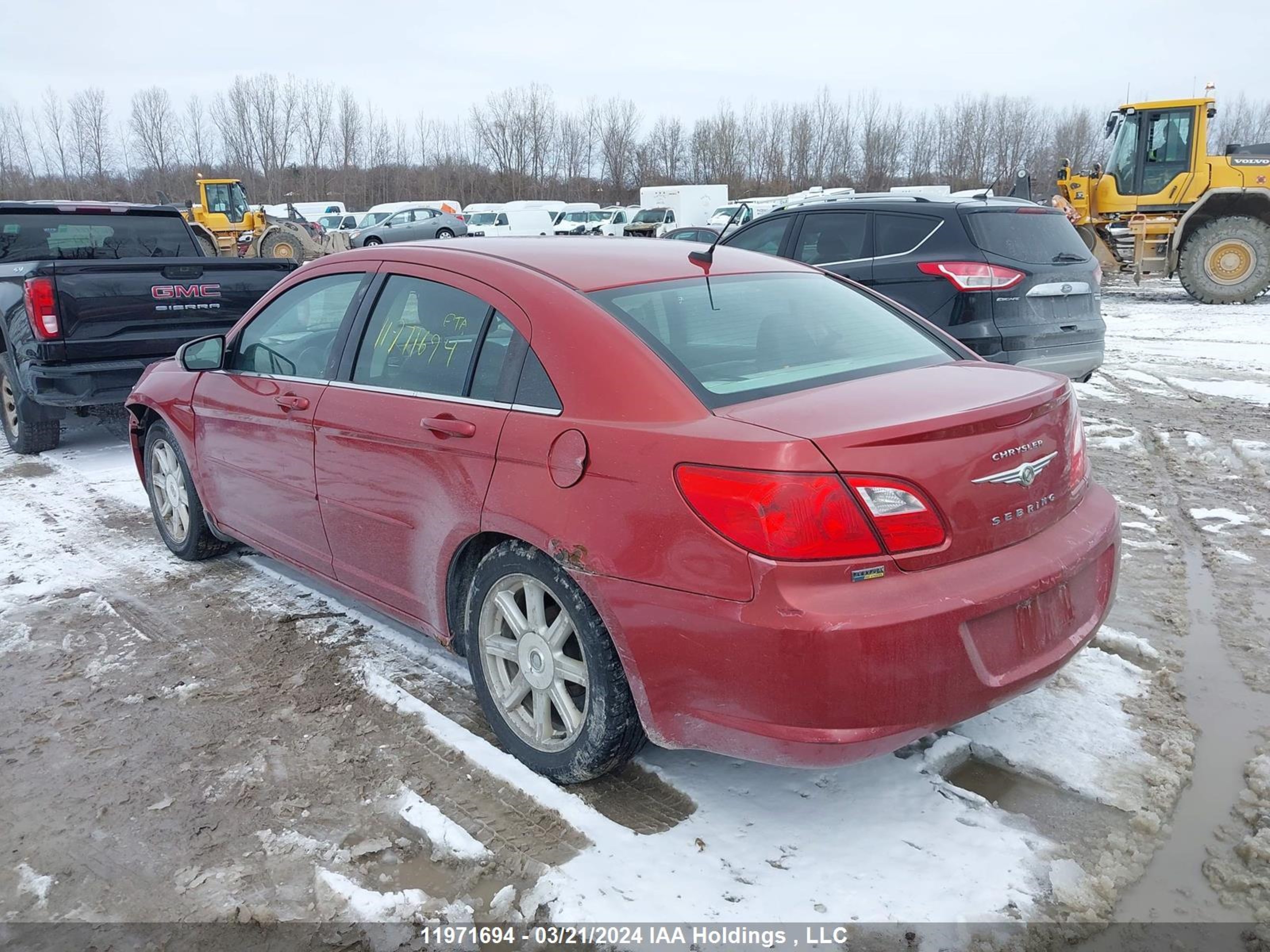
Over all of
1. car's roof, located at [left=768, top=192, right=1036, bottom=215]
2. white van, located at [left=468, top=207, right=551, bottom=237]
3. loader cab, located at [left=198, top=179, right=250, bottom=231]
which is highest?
loader cab, located at [left=198, top=179, right=250, bottom=231]

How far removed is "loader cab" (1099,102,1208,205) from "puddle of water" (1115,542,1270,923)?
15698mm

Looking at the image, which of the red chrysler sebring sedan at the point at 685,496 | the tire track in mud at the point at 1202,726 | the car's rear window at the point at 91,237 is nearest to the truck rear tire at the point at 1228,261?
the tire track in mud at the point at 1202,726

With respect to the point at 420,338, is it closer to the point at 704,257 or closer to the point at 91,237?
the point at 704,257

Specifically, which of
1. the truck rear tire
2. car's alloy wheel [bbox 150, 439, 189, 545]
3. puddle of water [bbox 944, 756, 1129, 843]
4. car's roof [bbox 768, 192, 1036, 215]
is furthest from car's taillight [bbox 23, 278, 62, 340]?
the truck rear tire

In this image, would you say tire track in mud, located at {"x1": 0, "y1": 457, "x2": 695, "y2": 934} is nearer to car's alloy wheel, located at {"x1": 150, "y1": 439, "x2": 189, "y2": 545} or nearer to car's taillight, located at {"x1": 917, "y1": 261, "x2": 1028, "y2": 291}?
car's alloy wheel, located at {"x1": 150, "y1": 439, "x2": 189, "y2": 545}

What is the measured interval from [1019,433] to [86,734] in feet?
10.4

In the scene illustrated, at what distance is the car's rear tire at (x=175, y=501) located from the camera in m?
4.76

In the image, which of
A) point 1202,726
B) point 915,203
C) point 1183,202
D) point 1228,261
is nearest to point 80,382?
point 915,203

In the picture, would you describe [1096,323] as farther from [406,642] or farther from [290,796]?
[290,796]

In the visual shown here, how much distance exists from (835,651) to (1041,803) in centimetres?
100

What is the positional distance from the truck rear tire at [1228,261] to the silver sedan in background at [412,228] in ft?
75.0

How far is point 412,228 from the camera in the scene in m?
33.9

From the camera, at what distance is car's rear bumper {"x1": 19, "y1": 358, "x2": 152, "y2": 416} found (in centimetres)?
662

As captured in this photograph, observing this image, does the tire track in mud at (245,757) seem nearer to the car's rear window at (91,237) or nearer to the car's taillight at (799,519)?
the car's taillight at (799,519)
